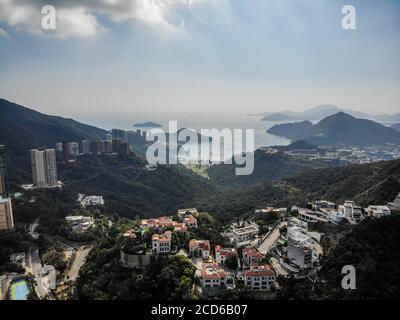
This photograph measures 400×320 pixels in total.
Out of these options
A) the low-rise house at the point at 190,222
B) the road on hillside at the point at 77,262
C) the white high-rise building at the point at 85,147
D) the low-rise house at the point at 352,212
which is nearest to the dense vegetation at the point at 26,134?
the white high-rise building at the point at 85,147

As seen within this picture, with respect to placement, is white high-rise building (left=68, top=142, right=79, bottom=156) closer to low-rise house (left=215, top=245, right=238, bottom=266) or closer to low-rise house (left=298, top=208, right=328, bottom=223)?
low-rise house (left=298, top=208, right=328, bottom=223)

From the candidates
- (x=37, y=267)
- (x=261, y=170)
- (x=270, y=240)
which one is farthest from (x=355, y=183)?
(x=261, y=170)

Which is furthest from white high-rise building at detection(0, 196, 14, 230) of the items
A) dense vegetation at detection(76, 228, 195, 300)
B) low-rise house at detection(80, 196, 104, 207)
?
dense vegetation at detection(76, 228, 195, 300)

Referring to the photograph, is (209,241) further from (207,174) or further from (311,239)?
(207,174)

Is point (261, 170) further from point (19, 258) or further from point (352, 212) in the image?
point (19, 258)
